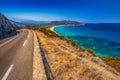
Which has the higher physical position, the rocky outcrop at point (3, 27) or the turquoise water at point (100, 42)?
the rocky outcrop at point (3, 27)

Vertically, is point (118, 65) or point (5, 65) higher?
point (5, 65)

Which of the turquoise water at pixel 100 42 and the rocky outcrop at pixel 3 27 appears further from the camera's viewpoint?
the rocky outcrop at pixel 3 27

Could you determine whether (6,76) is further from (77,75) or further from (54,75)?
(77,75)

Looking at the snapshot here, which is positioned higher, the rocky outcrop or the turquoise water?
the rocky outcrop

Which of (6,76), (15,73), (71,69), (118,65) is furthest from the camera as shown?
(118,65)

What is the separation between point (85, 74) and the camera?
7.47 m

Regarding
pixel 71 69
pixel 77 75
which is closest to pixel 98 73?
pixel 77 75

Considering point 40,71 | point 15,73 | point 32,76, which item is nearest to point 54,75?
point 40,71

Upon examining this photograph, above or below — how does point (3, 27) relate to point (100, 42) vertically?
above

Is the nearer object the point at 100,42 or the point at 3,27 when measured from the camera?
the point at 3,27

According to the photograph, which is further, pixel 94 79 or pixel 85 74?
pixel 85 74

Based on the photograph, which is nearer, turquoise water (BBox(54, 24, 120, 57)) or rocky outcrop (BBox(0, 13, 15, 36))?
turquoise water (BBox(54, 24, 120, 57))

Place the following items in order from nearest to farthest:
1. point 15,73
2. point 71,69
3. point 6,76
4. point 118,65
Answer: point 6,76 → point 15,73 → point 71,69 → point 118,65

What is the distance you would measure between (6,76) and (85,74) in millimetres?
3791
